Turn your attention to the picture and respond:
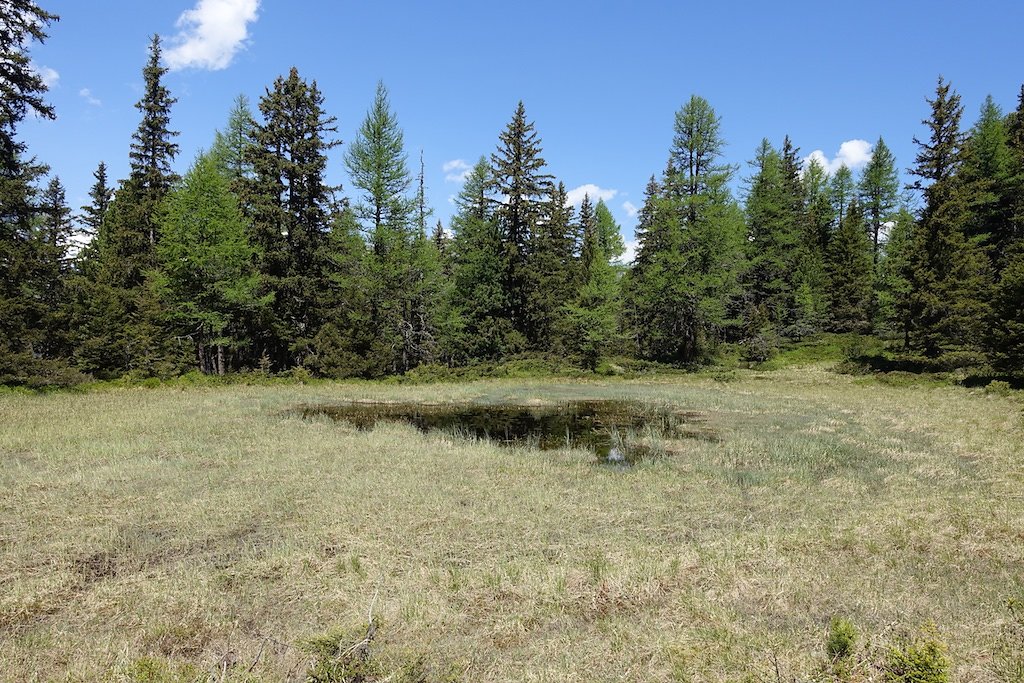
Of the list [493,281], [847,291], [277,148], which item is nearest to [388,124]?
[277,148]

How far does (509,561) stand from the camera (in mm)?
7406

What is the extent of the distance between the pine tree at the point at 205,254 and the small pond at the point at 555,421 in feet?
46.1

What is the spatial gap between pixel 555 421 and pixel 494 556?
44.5 ft

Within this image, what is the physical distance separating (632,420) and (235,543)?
50.9 ft

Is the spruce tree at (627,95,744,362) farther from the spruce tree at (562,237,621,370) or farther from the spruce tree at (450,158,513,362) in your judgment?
the spruce tree at (450,158,513,362)

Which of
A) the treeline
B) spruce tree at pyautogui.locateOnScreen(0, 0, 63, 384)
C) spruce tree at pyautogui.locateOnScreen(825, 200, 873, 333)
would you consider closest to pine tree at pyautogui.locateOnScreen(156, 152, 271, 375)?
the treeline

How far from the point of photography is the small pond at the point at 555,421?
16.5 metres

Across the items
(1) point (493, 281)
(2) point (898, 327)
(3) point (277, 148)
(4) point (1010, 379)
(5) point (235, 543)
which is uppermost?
(3) point (277, 148)

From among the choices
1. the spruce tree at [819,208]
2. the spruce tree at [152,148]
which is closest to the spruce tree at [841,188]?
the spruce tree at [819,208]

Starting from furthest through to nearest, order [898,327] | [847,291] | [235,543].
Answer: [847,291]
[898,327]
[235,543]

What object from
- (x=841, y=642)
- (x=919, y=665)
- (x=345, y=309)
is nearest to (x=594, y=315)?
(x=345, y=309)

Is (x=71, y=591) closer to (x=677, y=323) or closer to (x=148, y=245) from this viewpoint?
(x=148, y=245)

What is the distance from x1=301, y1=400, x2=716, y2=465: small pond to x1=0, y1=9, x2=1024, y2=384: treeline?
42.9ft

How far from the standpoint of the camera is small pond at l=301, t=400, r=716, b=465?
16.5 meters
